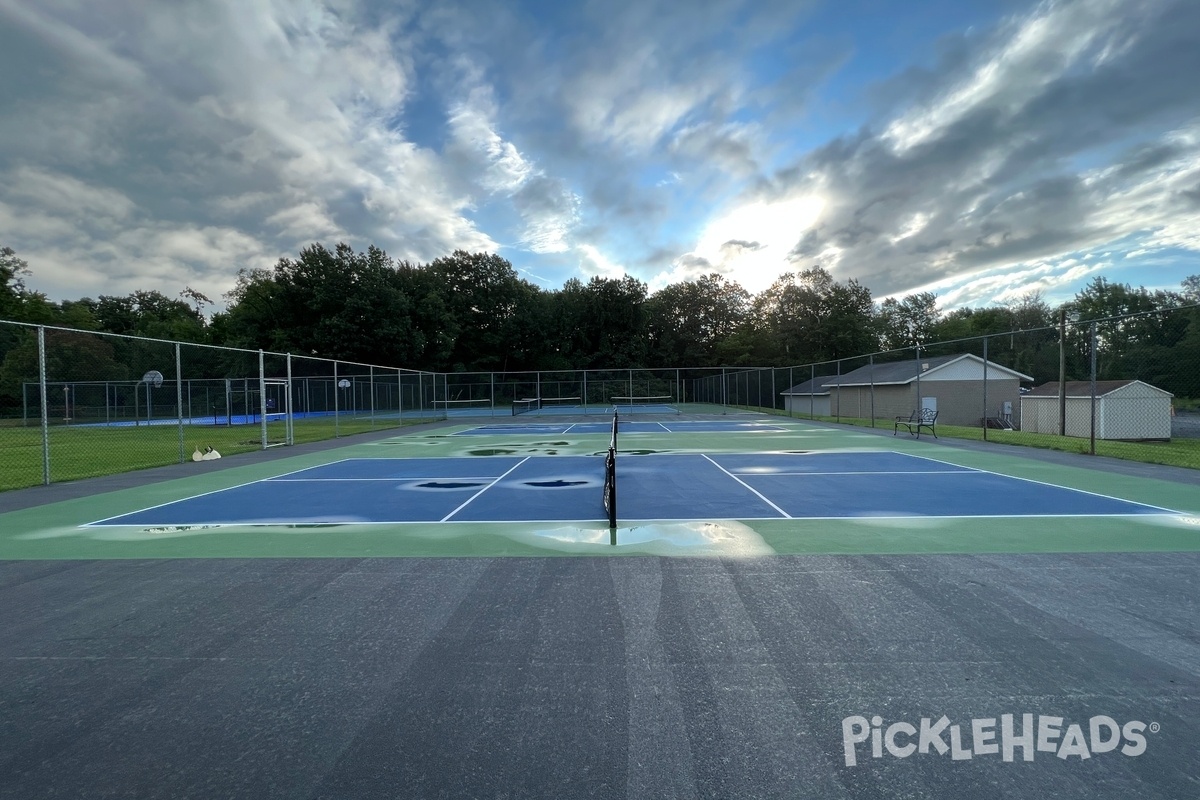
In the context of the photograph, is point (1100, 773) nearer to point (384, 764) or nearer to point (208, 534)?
point (384, 764)

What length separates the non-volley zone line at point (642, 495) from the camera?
7.41m

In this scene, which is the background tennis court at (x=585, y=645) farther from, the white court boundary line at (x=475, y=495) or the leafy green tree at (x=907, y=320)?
the leafy green tree at (x=907, y=320)

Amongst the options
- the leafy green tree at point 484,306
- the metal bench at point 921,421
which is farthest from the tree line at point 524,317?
the metal bench at point 921,421

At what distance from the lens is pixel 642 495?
28.9 ft

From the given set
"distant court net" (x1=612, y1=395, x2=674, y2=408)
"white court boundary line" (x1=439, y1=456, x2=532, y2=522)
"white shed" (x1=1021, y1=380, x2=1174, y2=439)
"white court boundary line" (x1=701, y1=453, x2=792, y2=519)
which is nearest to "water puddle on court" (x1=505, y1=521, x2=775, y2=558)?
"white court boundary line" (x1=701, y1=453, x2=792, y2=519)

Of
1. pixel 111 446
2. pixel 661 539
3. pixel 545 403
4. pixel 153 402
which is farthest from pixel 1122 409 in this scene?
pixel 153 402

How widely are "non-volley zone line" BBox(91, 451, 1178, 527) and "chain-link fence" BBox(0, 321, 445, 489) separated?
22.0 ft

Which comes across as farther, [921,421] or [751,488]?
[921,421]

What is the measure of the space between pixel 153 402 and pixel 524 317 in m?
34.4

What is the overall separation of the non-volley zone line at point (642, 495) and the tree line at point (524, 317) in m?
16.9

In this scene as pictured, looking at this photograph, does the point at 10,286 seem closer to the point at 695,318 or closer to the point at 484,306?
the point at 484,306

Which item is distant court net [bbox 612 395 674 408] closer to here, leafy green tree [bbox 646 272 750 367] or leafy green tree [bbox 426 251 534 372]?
leafy green tree [bbox 426 251 534 372]

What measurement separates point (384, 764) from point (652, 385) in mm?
38329

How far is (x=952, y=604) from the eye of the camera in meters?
4.23
